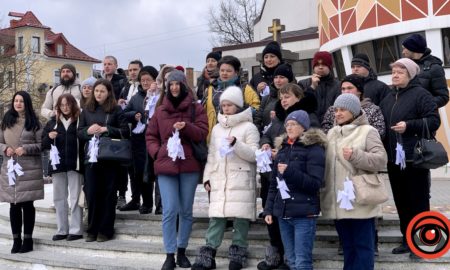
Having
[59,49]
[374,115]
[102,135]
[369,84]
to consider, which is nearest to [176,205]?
[102,135]

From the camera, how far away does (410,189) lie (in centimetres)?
567

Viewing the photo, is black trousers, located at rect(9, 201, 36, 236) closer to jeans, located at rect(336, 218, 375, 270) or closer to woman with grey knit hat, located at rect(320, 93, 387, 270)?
woman with grey knit hat, located at rect(320, 93, 387, 270)

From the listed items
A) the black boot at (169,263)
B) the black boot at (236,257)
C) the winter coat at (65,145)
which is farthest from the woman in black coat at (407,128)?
the winter coat at (65,145)

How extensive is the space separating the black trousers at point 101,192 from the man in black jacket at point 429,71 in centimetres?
388

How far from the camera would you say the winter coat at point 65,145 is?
714cm

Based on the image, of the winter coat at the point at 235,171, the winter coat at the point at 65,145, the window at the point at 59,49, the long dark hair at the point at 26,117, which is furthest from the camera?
the window at the point at 59,49

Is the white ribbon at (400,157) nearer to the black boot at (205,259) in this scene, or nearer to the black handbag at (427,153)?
the black handbag at (427,153)

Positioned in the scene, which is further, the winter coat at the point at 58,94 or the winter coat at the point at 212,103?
the winter coat at the point at 58,94

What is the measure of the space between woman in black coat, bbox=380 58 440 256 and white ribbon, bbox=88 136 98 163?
11.5 ft

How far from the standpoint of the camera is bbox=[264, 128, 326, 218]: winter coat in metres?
5.04

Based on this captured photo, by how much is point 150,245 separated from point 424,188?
343cm

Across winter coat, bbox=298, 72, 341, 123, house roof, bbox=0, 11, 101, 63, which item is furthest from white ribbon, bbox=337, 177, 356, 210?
house roof, bbox=0, 11, 101, 63

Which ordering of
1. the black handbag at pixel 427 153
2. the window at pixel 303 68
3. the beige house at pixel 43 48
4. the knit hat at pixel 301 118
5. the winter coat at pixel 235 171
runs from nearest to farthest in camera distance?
the knit hat at pixel 301 118
the black handbag at pixel 427 153
the winter coat at pixel 235 171
the window at pixel 303 68
the beige house at pixel 43 48

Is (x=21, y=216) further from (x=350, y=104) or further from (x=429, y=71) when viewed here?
(x=429, y=71)
